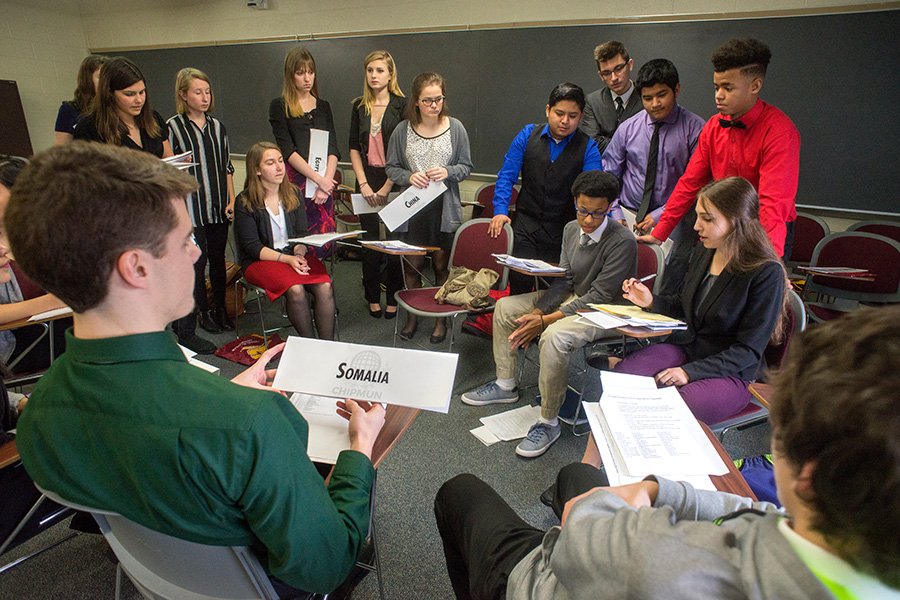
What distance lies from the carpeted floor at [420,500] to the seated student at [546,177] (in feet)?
2.65

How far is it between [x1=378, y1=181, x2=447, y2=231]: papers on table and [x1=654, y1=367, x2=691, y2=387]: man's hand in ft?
6.25

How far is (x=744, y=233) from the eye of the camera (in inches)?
73.4

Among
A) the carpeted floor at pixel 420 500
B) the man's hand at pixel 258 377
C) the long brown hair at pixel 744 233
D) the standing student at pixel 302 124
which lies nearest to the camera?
the man's hand at pixel 258 377

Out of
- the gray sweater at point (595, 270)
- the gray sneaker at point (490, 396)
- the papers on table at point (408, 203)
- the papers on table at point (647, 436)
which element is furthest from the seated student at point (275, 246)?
the papers on table at point (647, 436)

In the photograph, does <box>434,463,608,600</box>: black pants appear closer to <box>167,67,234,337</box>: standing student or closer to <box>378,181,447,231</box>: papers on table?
<box>378,181,447,231</box>: papers on table

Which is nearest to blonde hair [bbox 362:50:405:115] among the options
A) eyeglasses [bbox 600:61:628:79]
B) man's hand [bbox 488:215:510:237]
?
man's hand [bbox 488:215:510:237]

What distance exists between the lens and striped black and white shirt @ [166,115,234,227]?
317 centimetres

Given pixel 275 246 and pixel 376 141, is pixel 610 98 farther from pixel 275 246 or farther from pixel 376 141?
pixel 275 246

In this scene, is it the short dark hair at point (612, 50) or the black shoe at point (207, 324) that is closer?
the short dark hair at point (612, 50)

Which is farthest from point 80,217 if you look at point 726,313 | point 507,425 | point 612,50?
point 612,50

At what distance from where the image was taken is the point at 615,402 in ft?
4.36

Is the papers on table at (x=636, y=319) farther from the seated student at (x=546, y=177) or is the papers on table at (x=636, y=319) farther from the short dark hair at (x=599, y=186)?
the seated student at (x=546, y=177)

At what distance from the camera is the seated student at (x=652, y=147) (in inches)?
110

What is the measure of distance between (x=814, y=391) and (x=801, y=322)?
1644mm
